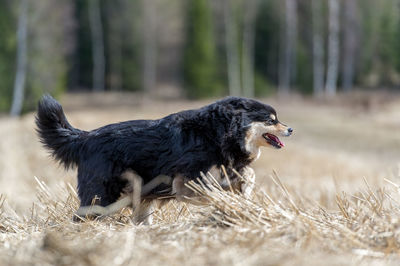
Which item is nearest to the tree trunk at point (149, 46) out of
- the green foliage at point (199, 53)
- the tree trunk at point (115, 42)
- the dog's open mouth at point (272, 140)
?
the tree trunk at point (115, 42)

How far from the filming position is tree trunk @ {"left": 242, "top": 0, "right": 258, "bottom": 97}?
35.1 m

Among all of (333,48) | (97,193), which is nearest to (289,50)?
(333,48)

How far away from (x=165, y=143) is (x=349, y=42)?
25.6m

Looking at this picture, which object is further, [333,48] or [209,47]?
[209,47]

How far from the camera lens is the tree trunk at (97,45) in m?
35.4

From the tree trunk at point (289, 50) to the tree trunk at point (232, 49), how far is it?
10.7ft

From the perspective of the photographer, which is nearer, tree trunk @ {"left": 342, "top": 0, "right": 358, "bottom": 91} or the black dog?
the black dog

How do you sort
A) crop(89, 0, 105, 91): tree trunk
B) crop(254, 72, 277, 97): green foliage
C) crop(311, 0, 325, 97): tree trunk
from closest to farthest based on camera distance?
crop(311, 0, 325, 97): tree trunk, crop(254, 72, 277, 97): green foliage, crop(89, 0, 105, 91): tree trunk

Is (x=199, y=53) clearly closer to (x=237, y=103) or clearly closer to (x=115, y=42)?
(x=115, y=42)

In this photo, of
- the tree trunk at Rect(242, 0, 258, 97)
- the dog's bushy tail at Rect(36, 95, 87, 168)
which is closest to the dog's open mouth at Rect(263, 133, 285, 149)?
the dog's bushy tail at Rect(36, 95, 87, 168)

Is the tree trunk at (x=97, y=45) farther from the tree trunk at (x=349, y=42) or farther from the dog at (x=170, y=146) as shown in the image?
the dog at (x=170, y=146)

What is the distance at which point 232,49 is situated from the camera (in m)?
35.4

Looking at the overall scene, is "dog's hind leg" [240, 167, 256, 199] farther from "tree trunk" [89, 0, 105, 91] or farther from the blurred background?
"tree trunk" [89, 0, 105, 91]

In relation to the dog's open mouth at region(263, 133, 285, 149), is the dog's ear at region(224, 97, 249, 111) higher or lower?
higher
